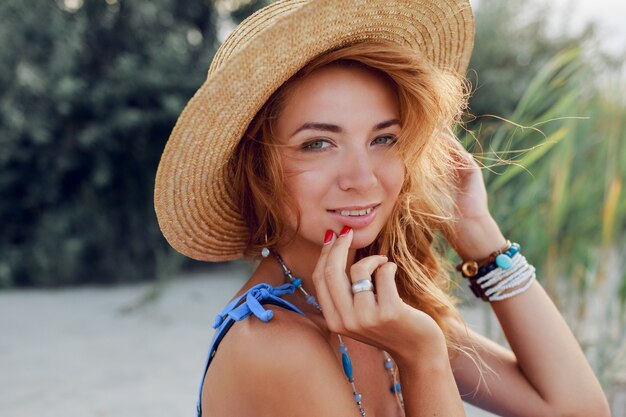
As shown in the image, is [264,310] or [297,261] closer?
[264,310]

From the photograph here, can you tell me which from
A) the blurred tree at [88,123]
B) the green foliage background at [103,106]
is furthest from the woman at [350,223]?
the blurred tree at [88,123]

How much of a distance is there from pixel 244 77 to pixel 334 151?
0.89ft

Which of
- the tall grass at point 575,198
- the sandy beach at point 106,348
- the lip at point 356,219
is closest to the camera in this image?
the lip at point 356,219

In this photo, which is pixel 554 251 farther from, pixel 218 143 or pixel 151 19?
pixel 151 19

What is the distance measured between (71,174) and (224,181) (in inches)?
233

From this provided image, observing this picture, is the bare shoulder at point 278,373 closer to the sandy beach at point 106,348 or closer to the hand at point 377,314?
the hand at point 377,314

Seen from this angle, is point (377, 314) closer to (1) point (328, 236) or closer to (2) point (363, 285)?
(2) point (363, 285)

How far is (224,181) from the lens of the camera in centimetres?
164

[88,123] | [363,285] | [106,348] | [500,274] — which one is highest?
[88,123]

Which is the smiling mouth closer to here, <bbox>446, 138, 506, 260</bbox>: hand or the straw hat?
the straw hat

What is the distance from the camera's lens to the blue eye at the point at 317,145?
151cm

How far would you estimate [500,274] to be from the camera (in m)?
1.86

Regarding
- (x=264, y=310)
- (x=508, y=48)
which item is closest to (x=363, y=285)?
(x=264, y=310)

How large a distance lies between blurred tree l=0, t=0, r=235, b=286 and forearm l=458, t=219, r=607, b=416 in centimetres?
528
